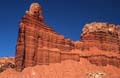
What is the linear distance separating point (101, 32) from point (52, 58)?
29897 mm

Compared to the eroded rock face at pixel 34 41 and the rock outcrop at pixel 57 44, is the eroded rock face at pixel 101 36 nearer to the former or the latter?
the rock outcrop at pixel 57 44

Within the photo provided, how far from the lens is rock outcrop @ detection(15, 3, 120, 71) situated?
103375 millimetres

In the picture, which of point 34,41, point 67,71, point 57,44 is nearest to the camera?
point 67,71

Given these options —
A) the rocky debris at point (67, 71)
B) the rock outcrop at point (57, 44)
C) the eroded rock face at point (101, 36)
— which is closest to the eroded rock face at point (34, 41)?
the rock outcrop at point (57, 44)

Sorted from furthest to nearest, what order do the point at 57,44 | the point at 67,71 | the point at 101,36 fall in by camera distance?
the point at 101,36
the point at 57,44
the point at 67,71

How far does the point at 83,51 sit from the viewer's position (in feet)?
391

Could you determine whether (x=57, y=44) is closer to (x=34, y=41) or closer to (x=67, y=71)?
(x=34, y=41)

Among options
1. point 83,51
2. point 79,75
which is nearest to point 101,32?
point 83,51

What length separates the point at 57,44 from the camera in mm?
111438

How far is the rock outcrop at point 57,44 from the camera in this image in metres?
103

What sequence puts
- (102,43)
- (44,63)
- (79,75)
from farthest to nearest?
1. (102,43)
2. (44,63)
3. (79,75)

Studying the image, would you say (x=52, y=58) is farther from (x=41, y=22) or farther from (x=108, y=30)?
(x=108, y=30)

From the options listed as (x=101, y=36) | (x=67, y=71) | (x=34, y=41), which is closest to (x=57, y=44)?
(x=34, y=41)

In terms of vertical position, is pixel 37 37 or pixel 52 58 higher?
pixel 37 37
